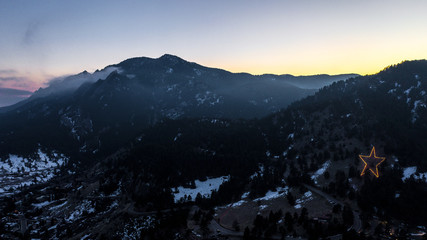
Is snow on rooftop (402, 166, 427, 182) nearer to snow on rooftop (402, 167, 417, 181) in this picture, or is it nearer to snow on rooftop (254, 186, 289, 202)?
snow on rooftop (402, 167, 417, 181)

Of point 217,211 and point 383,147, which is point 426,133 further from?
point 217,211

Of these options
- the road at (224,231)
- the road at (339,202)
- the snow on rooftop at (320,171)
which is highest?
the snow on rooftop at (320,171)

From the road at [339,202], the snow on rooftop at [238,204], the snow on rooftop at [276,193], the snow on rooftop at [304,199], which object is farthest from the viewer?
the snow on rooftop at [276,193]

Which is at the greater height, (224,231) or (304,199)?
(304,199)

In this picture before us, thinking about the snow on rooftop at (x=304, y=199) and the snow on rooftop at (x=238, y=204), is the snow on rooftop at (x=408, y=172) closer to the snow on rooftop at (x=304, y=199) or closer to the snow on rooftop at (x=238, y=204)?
the snow on rooftop at (x=304, y=199)

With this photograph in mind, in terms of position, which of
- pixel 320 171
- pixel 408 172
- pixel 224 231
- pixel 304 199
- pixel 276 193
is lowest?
pixel 224 231

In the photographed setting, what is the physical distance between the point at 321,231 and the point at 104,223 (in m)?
128

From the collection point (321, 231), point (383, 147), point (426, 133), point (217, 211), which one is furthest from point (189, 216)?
point (426, 133)

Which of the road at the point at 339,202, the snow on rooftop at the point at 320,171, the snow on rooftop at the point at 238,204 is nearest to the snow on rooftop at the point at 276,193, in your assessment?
the snow on rooftop at the point at 238,204

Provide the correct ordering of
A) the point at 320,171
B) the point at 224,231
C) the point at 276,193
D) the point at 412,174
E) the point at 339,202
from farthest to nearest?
1. the point at 320,171
2. the point at 276,193
3. the point at 412,174
4. the point at 339,202
5. the point at 224,231

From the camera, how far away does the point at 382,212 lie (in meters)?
127

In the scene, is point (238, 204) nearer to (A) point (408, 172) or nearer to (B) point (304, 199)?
(B) point (304, 199)

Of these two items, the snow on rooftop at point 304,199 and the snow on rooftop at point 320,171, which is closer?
the snow on rooftop at point 304,199

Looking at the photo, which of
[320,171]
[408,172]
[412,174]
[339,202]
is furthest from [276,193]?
[408,172]
